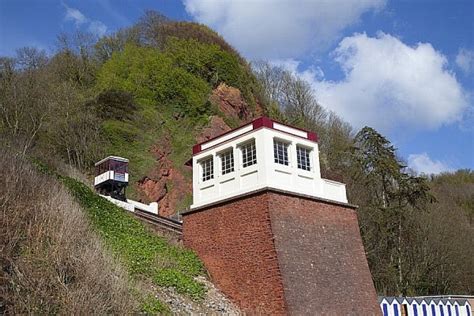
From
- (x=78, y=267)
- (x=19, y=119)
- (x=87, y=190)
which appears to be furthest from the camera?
(x=19, y=119)

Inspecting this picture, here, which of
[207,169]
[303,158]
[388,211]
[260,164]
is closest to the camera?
[260,164]

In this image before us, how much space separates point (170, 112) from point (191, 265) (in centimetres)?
2021

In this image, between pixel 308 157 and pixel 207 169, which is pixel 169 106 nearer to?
pixel 207 169

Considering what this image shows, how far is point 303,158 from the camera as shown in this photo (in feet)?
54.6

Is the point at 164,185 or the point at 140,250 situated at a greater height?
the point at 164,185

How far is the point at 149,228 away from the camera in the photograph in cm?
1711

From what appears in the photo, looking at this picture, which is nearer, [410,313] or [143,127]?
[410,313]

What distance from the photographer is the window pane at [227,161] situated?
1658 cm

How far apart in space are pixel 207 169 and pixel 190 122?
16876 millimetres

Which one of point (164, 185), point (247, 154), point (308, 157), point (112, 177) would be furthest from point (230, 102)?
point (247, 154)

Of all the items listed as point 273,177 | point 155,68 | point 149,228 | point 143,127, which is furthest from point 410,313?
point 155,68

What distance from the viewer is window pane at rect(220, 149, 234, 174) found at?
54.4ft

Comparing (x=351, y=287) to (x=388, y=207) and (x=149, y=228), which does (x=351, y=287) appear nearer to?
(x=149, y=228)

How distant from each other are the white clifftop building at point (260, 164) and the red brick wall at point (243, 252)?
574 millimetres
